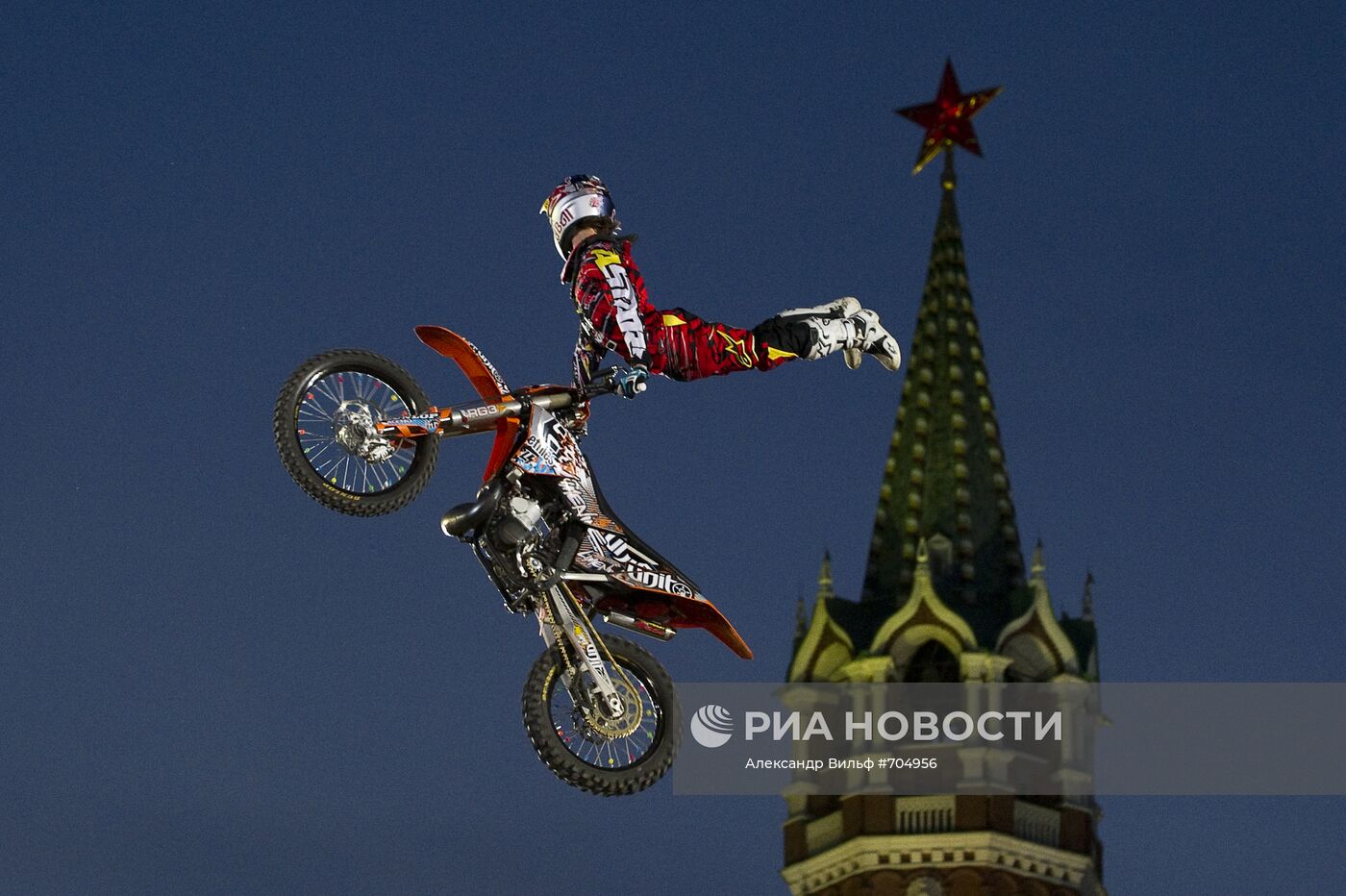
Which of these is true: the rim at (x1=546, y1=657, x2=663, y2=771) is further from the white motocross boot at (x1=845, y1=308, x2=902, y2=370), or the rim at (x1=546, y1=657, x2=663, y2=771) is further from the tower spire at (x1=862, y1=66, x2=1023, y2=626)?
the tower spire at (x1=862, y1=66, x2=1023, y2=626)

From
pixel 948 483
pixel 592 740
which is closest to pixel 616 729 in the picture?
pixel 592 740

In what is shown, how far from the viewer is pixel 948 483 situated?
11781 centimetres

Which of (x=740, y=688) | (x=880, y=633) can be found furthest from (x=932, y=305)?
(x=740, y=688)

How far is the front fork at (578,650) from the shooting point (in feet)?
87.2

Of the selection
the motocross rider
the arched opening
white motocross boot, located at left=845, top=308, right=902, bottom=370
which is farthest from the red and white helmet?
the arched opening

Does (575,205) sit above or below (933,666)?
below

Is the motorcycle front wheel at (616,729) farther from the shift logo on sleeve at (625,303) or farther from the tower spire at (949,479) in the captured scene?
the tower spire at (949,479)

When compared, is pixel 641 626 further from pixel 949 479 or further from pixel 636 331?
pixel 949 479

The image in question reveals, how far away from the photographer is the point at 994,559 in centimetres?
11669

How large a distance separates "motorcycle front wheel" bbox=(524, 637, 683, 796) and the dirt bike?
0.04ft

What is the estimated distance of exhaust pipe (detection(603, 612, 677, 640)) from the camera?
1073 inches

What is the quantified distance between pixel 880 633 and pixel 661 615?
83246mm

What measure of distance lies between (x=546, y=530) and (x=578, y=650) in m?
1.08

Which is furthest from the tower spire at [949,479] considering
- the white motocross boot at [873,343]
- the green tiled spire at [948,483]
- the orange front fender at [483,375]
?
the orange front fender at [483,375]
